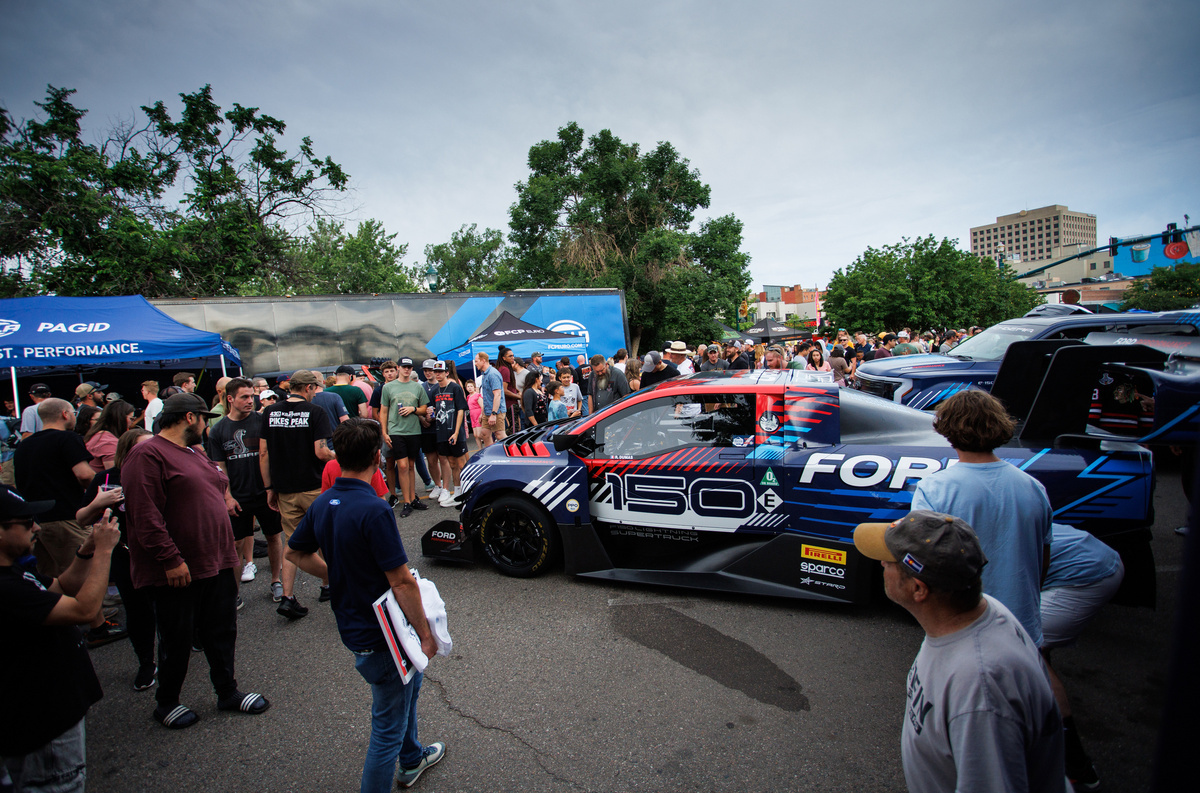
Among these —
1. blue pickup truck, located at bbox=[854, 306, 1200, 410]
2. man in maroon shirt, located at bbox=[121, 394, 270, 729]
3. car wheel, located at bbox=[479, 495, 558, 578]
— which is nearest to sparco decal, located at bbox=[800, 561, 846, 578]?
car wheel, located at bbox=[479, 495, 558, 578]

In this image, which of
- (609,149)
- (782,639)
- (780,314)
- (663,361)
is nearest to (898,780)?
(782,639)

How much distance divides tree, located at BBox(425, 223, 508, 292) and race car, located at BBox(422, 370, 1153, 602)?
54037 millimetres

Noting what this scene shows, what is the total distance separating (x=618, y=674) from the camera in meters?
3.31

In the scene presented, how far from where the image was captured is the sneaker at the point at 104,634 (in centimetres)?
Result: 402

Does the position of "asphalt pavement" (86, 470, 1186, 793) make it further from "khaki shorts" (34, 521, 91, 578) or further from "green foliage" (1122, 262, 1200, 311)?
"green foliage" (1122, 262, 1200, 311)

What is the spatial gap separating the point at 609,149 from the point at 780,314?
78.4 meters

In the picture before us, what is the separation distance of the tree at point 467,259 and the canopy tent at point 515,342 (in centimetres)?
4325

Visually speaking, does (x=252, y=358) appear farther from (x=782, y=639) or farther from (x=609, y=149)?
(x=609, y=149)

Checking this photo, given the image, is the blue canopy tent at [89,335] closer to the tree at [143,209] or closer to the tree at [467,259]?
the tree at [143,209]

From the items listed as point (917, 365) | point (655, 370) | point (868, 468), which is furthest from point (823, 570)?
point (917, 365)

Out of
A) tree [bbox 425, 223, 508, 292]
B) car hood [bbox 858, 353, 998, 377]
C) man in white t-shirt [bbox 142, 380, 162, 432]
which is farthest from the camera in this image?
tree [bbox 425, 223, 508, 292]

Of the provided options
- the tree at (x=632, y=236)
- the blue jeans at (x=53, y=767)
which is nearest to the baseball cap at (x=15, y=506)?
the blue jeans at (x=53, y=767)

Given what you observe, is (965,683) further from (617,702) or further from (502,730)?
(502,730)

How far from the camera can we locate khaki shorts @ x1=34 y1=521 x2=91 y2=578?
13.0ft
